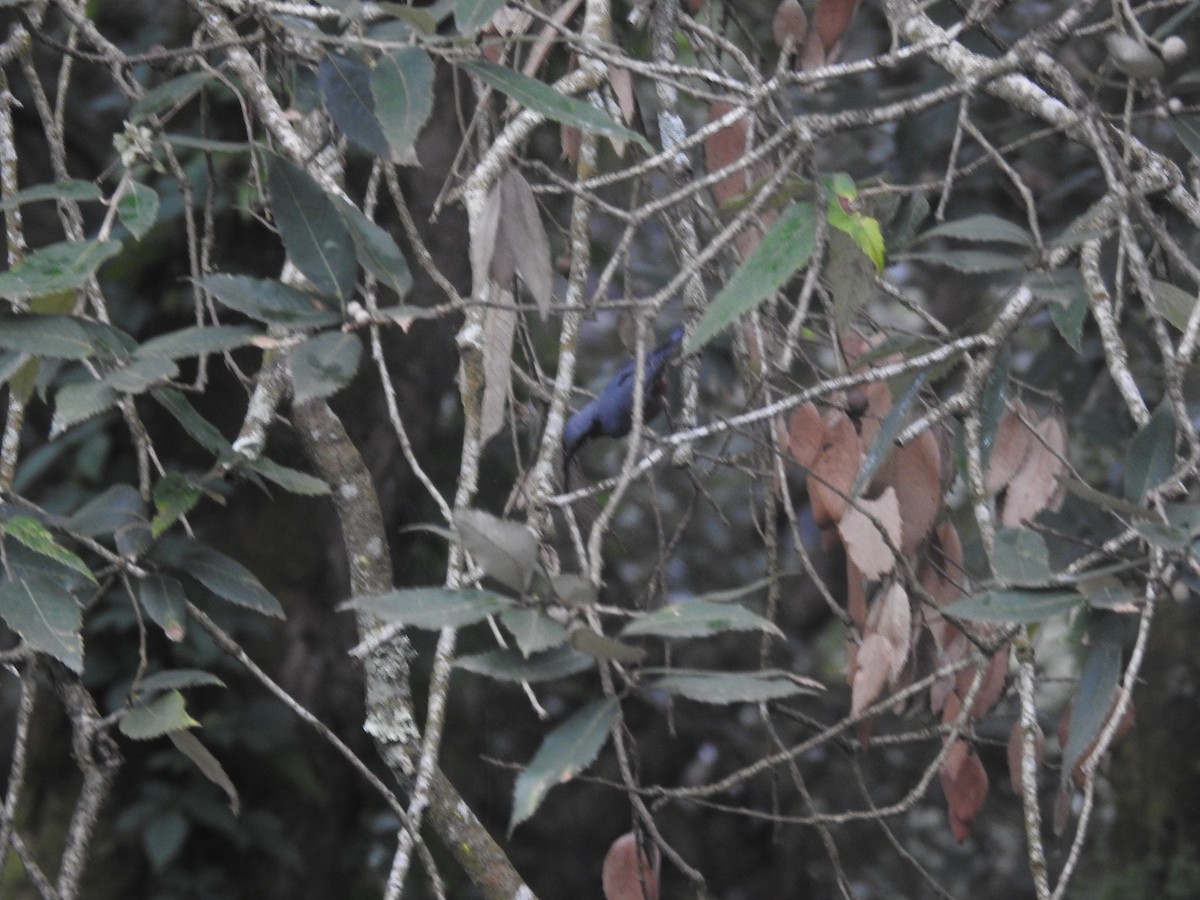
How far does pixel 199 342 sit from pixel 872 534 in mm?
680

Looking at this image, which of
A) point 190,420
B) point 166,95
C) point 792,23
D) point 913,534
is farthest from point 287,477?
point 792,23

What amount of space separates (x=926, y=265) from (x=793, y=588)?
2.96 feet

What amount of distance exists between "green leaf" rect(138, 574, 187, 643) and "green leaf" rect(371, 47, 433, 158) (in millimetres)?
483

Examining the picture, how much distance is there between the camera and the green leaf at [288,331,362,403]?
3.23ft

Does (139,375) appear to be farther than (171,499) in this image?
No

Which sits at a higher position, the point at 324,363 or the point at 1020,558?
the point at 324,363

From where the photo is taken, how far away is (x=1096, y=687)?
1.08 metres

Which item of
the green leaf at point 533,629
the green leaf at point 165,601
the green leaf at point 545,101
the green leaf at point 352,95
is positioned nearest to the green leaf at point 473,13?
the green leaf at point 545,101

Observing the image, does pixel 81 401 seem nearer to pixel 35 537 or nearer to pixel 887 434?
pixel 35 537

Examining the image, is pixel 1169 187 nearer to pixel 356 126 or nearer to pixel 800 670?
pixel 356 126

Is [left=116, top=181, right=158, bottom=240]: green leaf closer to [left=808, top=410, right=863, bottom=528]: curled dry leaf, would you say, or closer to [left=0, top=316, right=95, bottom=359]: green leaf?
[left=0, top=316, right=95, bottom=359]: green leaf

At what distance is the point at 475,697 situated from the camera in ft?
10.2

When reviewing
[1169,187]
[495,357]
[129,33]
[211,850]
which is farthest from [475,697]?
[1169,187]

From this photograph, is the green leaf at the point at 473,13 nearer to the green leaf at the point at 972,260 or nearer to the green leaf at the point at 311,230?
the green leaf at the point at 311,230
